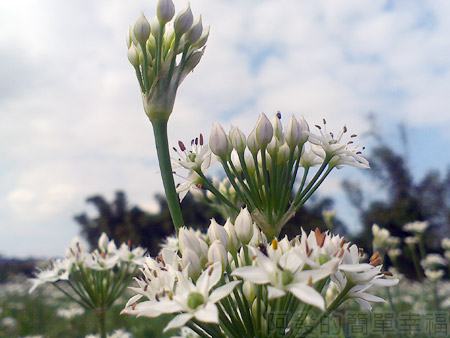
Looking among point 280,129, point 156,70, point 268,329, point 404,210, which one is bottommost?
point 268,329

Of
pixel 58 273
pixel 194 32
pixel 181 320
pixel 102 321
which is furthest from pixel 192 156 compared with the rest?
pixel 58 273

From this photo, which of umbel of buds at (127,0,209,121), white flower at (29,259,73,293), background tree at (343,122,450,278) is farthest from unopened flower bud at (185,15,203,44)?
background tree at (343,122,450,278)

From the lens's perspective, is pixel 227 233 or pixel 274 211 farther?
pixel 274 211

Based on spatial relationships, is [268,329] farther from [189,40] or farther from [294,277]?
[189,40]

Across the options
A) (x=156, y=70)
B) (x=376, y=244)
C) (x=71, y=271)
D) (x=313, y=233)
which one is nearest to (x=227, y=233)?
(x=313, y=233)

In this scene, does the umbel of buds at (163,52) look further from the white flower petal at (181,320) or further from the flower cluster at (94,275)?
the flower cluster at (94,275)

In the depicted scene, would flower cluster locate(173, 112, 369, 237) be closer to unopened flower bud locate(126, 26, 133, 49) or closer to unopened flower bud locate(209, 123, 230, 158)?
unopened flower bud locate(209, 123, 230, 158)
